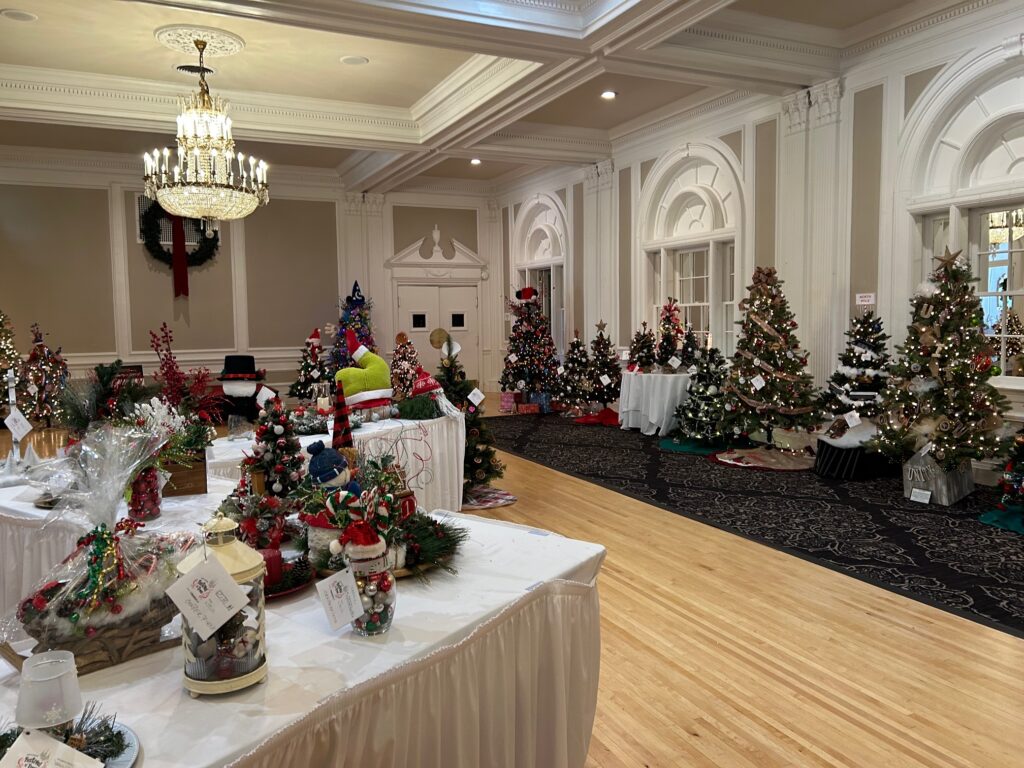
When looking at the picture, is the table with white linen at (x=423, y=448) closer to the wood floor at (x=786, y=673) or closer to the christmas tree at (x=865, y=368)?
the wood floor at (x=786, y=673)

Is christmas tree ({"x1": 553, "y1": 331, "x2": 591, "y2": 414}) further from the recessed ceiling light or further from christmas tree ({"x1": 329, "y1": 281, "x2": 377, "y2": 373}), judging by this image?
the recessed ceiling light

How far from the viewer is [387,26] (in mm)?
5336

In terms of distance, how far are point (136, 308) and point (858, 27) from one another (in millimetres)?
9851

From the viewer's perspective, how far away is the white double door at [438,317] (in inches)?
505

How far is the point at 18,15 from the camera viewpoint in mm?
5758

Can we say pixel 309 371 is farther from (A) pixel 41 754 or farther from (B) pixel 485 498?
(A) pixel 41 754

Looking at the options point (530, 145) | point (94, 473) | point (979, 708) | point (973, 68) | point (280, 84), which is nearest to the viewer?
point (94, 473)

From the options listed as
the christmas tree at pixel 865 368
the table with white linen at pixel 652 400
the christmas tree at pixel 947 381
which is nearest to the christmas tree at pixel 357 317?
the table with white linen at pixel 652 400

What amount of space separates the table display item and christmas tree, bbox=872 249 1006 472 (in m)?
5.19

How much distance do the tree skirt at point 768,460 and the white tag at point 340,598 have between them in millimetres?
5740

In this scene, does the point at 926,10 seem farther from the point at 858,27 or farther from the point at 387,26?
the point at 387,26

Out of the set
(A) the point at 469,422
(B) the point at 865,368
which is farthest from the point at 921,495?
(A) the point at 469,422

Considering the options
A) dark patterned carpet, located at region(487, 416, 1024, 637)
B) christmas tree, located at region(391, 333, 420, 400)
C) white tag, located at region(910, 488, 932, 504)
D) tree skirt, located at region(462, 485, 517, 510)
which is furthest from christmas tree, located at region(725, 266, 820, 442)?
christmas tree, located at region(391, 333, 420, 400)

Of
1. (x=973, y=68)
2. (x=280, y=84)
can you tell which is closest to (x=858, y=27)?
(x=973, y=68)
